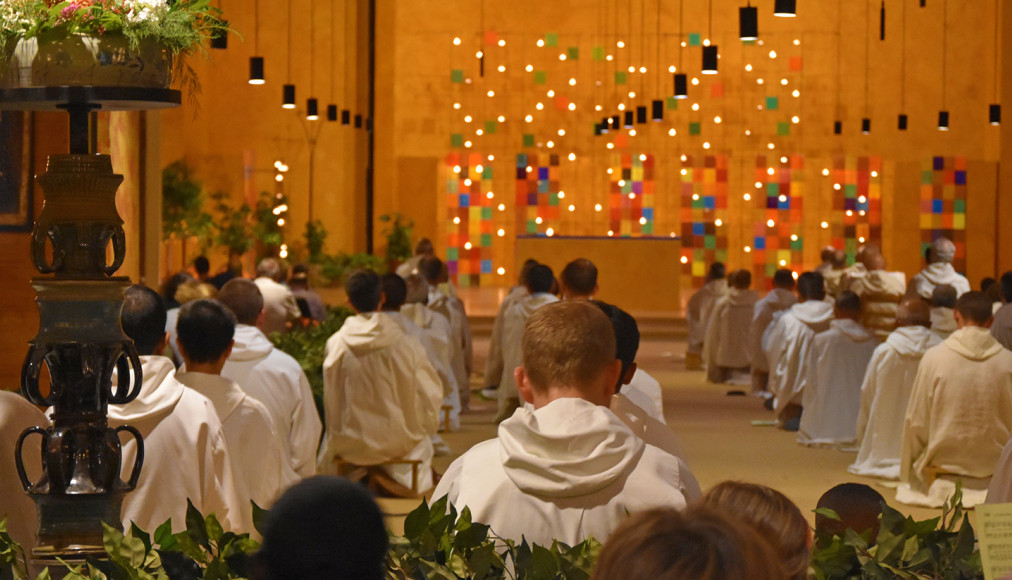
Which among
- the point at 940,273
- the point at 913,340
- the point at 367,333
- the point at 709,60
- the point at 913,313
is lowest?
the point at 913,340

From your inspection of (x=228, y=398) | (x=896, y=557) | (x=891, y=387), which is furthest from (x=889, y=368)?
(x=896, y=557)

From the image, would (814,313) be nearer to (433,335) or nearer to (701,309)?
(433,335)

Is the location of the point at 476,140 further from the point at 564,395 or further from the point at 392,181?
the point at 564,395

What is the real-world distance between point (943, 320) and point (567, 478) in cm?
975

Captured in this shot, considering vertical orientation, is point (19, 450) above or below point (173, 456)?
above

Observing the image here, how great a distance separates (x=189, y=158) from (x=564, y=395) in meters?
22.5

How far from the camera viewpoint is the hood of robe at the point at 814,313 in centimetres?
1436

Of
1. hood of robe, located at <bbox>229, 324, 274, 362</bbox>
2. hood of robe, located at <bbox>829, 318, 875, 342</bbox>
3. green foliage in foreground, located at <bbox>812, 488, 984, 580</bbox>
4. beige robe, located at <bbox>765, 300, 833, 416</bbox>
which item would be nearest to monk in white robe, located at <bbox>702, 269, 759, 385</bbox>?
beige robe, located at <bbox>765, 300, 833, 416</bbox>

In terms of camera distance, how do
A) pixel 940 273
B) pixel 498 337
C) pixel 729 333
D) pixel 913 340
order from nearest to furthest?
pixel 913 340 < pixel 498 337 < pixel 940 273 < pixel 729 333

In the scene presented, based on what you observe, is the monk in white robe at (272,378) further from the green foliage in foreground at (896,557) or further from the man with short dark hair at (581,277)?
the green foliage in foreground at (896,557)

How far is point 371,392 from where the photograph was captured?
10.3m

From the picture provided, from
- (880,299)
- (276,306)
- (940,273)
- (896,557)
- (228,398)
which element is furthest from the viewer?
(940,273)

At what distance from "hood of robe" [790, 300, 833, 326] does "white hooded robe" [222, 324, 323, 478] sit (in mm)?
7590

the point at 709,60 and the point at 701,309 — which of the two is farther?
the point at 701,309
